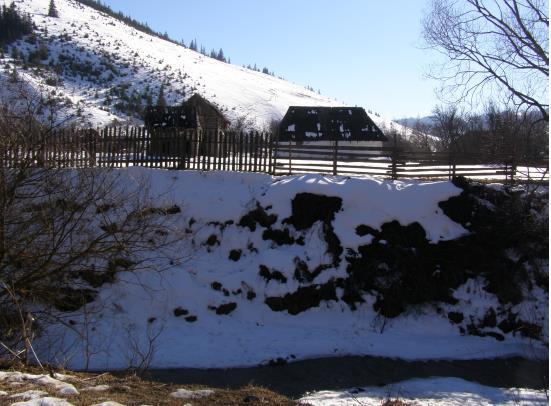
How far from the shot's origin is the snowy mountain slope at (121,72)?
212ft

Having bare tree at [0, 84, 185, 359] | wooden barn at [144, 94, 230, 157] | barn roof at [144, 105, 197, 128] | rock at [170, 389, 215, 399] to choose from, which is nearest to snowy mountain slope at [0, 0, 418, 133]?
wooden barn at [144, 94, 230, 157]

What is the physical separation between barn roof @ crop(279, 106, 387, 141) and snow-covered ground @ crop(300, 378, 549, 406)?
102ft

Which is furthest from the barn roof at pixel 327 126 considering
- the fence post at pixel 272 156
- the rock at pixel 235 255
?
the rock at pixel 235 255

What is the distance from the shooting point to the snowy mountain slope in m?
64.7

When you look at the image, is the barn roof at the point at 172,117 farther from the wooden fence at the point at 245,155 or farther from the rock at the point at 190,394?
the rock at the point at 190,394

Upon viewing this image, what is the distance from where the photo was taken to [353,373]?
32.6ft

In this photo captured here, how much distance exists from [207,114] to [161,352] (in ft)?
76.4

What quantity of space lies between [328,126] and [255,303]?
2945 centimetres

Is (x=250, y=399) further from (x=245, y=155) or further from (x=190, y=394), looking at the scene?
(x=245, y=155)

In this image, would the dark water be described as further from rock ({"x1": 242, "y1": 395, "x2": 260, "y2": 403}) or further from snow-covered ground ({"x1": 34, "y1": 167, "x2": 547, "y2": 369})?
rock ({"x1": 242, "y1": 395, "x2": 260, "y2": 403})

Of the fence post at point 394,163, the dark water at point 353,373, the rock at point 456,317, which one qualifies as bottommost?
the dark water at point 353,373

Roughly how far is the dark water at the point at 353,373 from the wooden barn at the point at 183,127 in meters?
8.82

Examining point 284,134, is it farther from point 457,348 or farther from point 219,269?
point 457,348

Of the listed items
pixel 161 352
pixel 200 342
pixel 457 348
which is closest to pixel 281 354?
pixel 200 342
